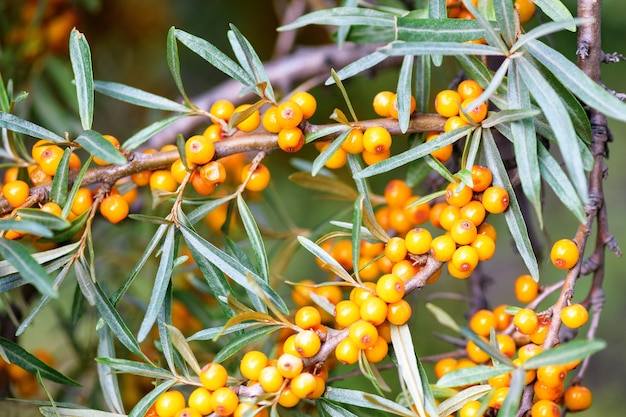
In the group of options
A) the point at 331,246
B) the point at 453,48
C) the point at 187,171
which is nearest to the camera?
the point at 453,48

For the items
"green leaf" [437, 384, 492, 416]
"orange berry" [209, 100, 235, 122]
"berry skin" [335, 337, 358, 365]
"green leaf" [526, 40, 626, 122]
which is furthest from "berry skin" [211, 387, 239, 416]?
"green leaf" [526, 40, 626, 122]

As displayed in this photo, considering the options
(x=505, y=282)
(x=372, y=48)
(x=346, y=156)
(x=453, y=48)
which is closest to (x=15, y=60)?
(x=372, y=48)

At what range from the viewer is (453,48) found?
586 mm

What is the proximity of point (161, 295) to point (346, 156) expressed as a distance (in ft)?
0.87

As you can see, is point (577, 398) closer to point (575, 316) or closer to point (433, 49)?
point (575, 316)

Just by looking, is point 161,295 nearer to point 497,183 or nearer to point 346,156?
point 346,156

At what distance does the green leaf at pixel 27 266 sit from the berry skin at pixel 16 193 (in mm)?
118

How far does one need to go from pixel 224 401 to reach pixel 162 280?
147 mm

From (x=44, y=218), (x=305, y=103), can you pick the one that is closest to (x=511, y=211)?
(x=305, y=103)

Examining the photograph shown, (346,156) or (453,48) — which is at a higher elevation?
Result: (453,48)

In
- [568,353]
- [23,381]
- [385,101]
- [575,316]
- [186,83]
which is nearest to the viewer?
[568,353]

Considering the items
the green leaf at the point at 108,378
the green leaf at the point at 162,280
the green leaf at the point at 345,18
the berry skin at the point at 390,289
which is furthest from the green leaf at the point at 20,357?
the green leaf at the point at 345,18

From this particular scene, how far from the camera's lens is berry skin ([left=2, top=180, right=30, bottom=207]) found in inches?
27.5

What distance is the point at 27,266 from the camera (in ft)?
1.87
